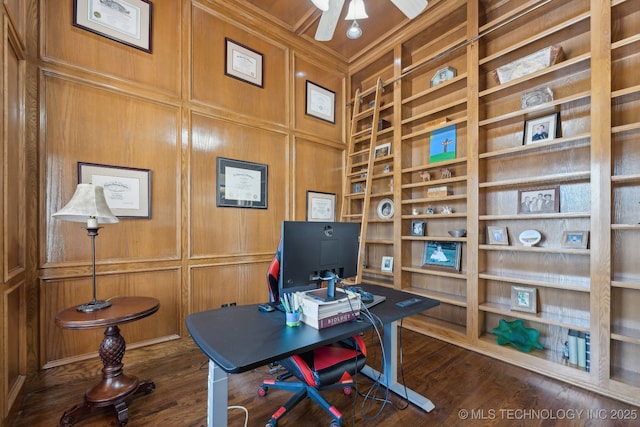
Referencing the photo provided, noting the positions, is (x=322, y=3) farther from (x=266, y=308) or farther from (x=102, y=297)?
(x=102, y=297)

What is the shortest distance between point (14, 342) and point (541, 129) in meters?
4.23

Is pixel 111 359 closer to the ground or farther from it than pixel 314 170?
closer to the ground

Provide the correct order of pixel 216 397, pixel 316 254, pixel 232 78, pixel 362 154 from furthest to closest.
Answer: pixel 362 154 → pixel 232 78 → pixel 316 254 → pixel 216 397

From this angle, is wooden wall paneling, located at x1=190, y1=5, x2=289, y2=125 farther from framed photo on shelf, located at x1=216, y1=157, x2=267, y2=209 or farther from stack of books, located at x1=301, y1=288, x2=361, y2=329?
stack of books, located at x1=301, y1=288, x2=361, y2=329

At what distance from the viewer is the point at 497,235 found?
2.56 metres

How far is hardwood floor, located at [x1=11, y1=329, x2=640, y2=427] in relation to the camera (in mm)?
1638

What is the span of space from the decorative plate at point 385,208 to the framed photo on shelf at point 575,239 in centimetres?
168

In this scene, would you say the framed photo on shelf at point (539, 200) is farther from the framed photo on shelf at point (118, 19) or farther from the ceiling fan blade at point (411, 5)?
the framed photo on shelf at point (118, 19)

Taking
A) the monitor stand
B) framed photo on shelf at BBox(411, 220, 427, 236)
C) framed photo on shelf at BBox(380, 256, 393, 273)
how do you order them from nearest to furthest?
the monitor stand, framed photo on shelf at BBox(411, 220, 427, 236), framed photo on shelf at BBox(380, 256, 393, 273)

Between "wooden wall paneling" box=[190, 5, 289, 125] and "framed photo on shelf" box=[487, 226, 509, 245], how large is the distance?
8.40ft

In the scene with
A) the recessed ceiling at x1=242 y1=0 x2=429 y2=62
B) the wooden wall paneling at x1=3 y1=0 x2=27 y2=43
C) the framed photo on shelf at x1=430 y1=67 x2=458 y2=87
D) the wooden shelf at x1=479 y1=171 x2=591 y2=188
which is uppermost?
the recessed ceiling at x1=242 y1=0 x2=429 y2=62

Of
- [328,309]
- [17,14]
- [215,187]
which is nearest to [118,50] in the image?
[17,14]

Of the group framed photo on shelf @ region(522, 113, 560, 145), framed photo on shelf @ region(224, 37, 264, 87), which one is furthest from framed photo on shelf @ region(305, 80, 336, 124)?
framed photo on shelf @ region(522, 113, 560, 145)

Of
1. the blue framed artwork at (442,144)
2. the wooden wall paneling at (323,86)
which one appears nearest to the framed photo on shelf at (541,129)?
the blue framed artwork at (442,144)
